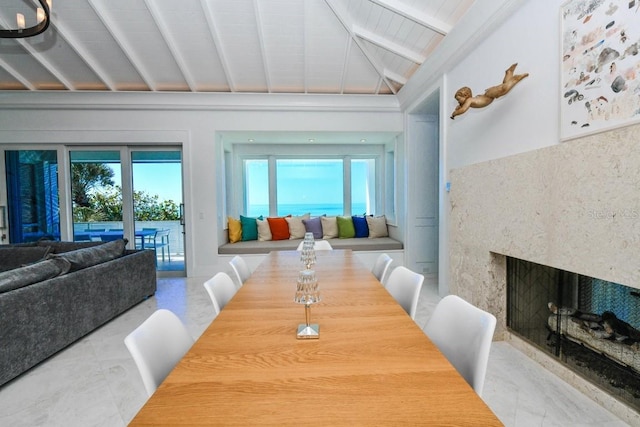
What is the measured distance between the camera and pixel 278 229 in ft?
17.4

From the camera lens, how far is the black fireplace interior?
1.66m

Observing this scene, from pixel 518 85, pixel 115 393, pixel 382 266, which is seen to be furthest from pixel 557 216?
pixel 115 393

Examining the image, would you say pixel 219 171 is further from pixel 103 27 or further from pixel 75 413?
pixel 75 413

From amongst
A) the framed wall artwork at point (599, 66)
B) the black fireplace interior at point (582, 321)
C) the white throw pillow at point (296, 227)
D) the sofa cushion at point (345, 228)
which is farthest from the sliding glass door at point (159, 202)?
the framed wall artwork at point (599, 66)

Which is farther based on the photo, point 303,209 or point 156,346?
point 303,209

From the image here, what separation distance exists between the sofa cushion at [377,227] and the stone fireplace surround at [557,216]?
2.54m

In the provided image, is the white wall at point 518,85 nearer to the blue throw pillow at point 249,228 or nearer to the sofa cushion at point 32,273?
the blue throw pillow at point 249,228

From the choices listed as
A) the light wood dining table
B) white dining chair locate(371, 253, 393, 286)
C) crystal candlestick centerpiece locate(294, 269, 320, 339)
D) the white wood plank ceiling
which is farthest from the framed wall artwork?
crystal candlestick centerpiece locate(294, 269, 320, 339)

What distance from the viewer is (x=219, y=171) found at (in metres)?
4.75

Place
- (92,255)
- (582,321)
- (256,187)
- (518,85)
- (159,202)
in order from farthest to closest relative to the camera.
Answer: (256,187) → (159,202) → (92,255) → (518,85) → (582,321)

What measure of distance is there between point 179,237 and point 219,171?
1270 millimetres

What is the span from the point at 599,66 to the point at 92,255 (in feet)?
Answer: 13.6

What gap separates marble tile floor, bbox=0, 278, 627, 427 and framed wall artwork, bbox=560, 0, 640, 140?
1557mm

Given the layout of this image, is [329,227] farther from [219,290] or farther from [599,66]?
[599,66]
